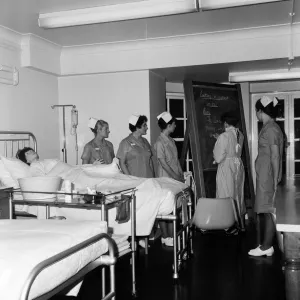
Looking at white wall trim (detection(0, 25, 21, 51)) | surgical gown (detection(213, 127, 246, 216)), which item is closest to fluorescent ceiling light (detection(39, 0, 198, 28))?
white wall trim (detection(0, 25, 21, 51))

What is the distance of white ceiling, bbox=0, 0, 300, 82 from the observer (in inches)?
172

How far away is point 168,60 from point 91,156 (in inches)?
65.7

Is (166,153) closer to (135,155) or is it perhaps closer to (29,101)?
(135,155)

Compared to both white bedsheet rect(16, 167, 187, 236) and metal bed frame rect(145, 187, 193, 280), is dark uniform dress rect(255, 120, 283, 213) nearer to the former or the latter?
metal bed frame rect(145, 187, 193, 280)

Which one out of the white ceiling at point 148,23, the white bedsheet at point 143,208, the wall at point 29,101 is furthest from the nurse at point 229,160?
the wall at point 29,101

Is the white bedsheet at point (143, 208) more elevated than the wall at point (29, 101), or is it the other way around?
the wall at point (29, 101)

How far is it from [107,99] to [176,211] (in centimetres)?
286

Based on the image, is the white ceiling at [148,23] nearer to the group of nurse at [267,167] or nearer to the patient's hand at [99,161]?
the group of nurse at [267,167]

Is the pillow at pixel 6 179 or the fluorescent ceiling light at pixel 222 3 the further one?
the pillow at pixel 6 179

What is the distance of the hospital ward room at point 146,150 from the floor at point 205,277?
2cm

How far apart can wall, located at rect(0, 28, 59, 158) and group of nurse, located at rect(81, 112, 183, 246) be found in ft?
2.94

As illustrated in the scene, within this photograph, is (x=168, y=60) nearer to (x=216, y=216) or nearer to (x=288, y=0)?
(x=288, y=0)

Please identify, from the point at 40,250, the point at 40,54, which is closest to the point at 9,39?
the point at 40,54

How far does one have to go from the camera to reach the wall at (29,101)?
201 inches
